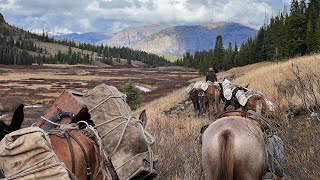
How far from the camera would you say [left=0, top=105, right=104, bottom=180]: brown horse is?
13.0ft

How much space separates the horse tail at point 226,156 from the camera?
15.4 feet

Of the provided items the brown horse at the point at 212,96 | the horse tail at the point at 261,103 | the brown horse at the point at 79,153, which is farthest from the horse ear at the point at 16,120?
the brown horse at the point at 212,96

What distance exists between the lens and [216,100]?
16.4m

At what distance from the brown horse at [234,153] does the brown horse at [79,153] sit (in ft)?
4.37

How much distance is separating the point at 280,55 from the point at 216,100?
35064mm

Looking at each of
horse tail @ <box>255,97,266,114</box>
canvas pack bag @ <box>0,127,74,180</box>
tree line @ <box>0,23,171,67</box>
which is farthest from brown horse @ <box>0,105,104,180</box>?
tree line @ <box>0,23,171,67</box>

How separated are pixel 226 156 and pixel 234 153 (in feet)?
0.35

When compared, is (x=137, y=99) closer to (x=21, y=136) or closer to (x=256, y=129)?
(x=256, y=129)

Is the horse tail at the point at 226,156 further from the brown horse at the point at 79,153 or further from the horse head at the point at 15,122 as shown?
the horse head at the point at 15,122

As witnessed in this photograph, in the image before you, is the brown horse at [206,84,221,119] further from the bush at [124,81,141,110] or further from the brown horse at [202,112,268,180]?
the brown horse at [202,112,268,180]

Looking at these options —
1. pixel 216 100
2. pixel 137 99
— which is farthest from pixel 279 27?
pixel 216 100

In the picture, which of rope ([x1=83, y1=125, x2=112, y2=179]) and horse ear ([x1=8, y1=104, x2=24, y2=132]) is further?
horse ear ([x1=8, y1=104, x2=24, y2=132])

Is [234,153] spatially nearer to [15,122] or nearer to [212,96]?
[15,122]

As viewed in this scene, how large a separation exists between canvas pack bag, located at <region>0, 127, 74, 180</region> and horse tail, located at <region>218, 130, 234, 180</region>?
2.02 metres
